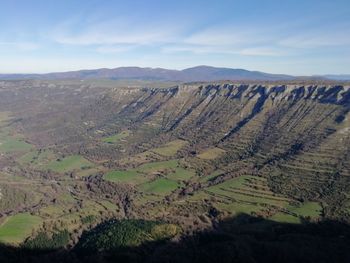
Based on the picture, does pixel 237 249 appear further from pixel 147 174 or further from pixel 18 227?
pixel 147 174

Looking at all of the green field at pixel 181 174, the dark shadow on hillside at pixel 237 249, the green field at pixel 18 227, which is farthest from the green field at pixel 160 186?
the green field at pixel 18 227

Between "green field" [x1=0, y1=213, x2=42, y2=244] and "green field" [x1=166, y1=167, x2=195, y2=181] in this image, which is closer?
"green field" [x1=0, y1=213, x2=42, y2=244]

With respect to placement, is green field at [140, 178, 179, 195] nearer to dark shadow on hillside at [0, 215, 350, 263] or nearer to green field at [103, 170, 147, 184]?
green field at [103, 170, 147, 184]

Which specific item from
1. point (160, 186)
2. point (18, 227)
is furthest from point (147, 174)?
point (18, 227)

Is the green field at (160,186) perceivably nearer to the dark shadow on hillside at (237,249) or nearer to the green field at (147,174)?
the green field at (147,174)

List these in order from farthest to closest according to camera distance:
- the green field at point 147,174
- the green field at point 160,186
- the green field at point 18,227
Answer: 1. the green field at point 147,174
2. the green field at point 160,186
3. the green field at point 18,227

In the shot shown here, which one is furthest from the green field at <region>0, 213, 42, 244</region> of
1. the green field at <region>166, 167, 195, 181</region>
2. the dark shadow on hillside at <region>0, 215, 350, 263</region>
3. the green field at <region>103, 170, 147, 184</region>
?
the green field at <region>166, 167, 195, 181</region>
